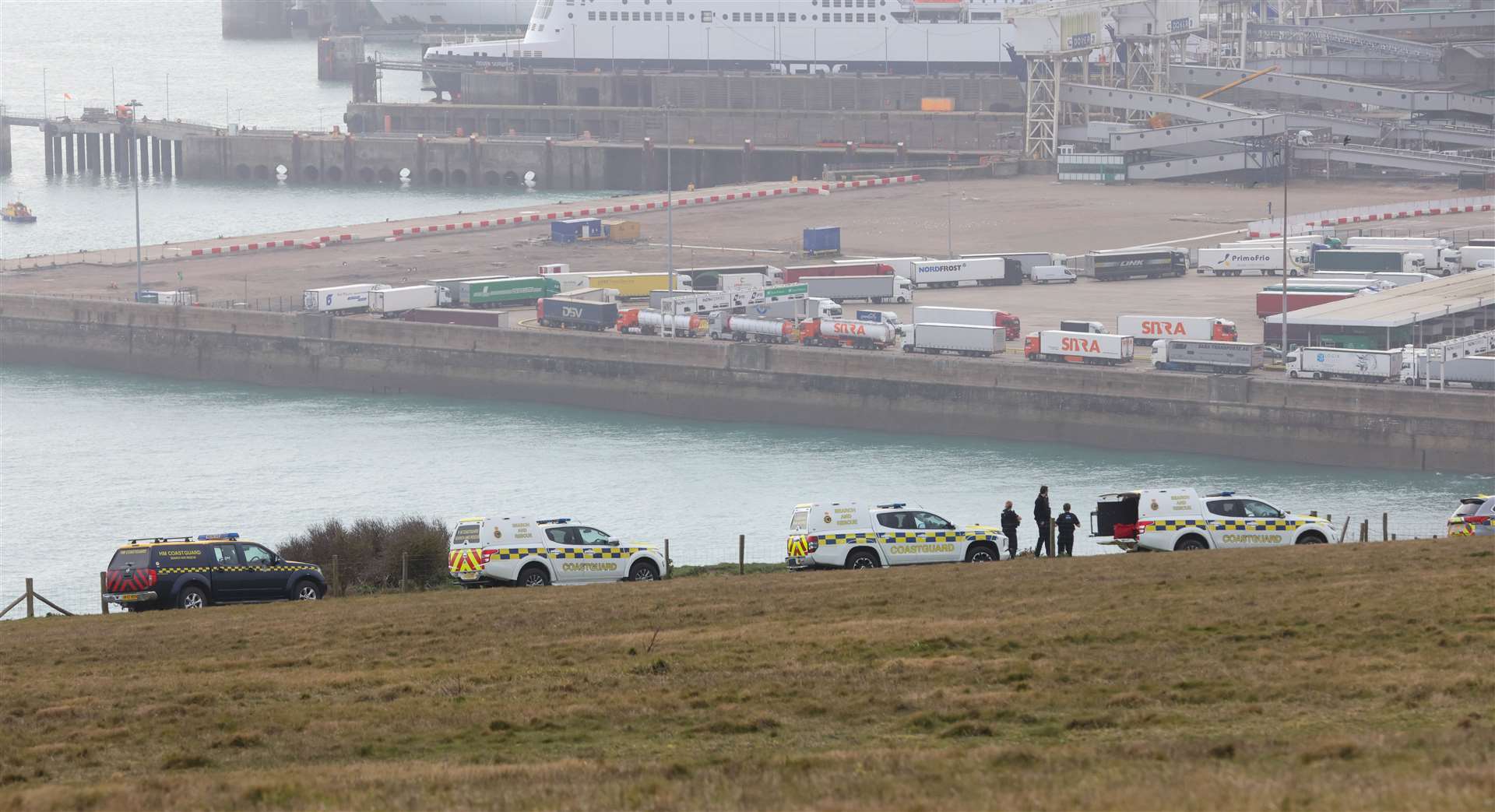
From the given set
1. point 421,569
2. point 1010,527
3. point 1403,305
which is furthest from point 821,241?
point 1010,527

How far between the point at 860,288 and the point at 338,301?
19973 millimetres

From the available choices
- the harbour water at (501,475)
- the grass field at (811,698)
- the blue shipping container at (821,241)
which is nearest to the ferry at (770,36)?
the blue shipping container at (821,241)

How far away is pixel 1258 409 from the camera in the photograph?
189 ft

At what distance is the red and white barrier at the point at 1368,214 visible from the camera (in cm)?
9019

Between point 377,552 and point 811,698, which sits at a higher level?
point 811,698

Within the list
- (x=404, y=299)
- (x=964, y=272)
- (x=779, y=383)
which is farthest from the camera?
(x=964, y=272)

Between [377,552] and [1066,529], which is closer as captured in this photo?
[1066,529]

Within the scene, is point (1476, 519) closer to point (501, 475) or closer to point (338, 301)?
point (501, 475)

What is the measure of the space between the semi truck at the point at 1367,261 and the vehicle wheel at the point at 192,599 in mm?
62133

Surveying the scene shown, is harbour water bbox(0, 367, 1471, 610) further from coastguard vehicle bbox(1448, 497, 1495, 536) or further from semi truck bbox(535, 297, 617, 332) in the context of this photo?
coastguard vehicle bbox(1448, 497, 1495, 536)

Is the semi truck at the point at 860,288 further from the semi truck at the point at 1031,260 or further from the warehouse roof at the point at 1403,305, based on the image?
the warehouse roof at the point at 1403,305

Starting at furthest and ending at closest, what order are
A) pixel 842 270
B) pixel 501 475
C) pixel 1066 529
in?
pixel 842 270, pixel 501 475, pixel 1066 529

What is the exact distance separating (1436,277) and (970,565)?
188ft

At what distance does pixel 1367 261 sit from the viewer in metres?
79.4
